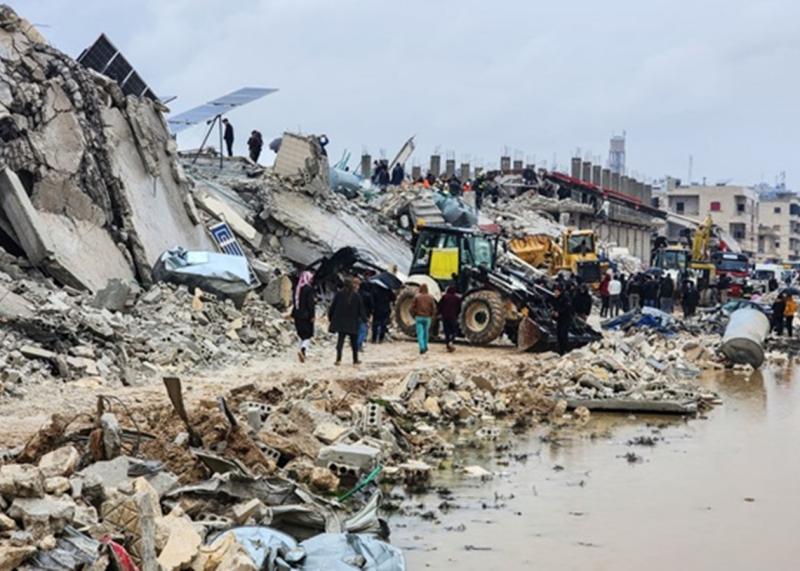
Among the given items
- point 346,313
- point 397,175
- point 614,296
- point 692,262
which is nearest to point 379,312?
point 346,313

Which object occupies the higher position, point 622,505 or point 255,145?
point 255,145

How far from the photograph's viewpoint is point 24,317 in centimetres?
1417

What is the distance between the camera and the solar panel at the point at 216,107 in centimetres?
3197

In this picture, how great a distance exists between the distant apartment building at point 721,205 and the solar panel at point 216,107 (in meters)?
80.3

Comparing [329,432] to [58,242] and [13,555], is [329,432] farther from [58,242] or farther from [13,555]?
[58,242]

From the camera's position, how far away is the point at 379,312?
845 inches

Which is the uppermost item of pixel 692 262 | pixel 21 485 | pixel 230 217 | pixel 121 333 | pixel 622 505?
pixel 692 262

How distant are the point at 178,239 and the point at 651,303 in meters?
17.0

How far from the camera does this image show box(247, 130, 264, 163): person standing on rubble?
32688 mm

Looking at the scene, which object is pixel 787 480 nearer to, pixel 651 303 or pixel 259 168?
pixel 259 168

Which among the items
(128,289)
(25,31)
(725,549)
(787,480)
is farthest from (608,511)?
(25,31)

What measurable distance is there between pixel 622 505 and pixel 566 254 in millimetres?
28938

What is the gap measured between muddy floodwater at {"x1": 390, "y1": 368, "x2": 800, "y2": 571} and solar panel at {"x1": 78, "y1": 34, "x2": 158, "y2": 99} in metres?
13.0

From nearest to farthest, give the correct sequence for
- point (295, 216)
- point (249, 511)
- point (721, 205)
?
point (249, 511), point (295, 216), point (721, 205)
